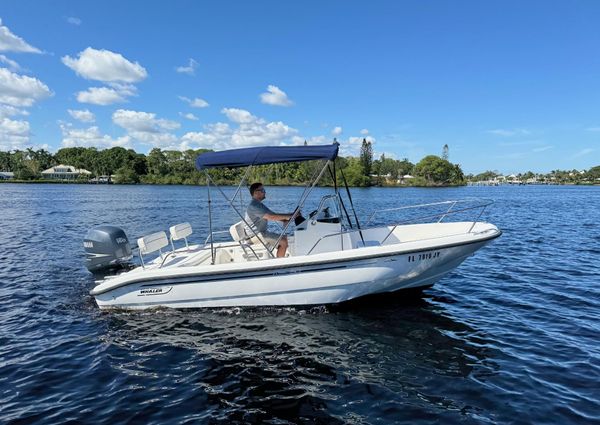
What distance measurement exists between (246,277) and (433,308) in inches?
159

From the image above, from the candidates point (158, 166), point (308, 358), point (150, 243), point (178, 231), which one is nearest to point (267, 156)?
point (150, 243)

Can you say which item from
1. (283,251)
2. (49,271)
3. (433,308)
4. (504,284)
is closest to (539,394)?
(433,308)

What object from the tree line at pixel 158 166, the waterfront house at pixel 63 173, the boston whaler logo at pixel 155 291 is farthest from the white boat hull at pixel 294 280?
the waterfront house at pixel 63 173

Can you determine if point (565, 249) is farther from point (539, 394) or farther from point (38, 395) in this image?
point (38, 395)

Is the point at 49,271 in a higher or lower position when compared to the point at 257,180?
lower

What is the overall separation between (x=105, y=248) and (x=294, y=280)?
471 cm

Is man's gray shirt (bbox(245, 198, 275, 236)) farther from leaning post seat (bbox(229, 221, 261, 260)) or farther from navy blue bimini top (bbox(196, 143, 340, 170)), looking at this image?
navy blue bimini top (bbox(196, 143, 340, 170))

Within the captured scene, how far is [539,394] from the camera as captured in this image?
5285mm

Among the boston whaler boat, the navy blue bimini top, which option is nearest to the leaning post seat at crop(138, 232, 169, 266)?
the boston whaler boat

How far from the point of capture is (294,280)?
24.6 ft

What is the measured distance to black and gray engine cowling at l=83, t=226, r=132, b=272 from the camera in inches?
365

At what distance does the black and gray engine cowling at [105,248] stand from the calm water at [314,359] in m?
0.96

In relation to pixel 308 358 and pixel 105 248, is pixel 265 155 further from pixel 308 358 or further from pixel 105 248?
pixel 105 248

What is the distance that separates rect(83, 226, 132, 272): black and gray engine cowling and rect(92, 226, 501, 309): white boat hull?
1442 mm
